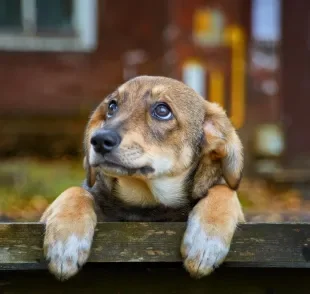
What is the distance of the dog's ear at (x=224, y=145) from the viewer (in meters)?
3.27

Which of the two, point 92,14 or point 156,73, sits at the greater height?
point 92,14

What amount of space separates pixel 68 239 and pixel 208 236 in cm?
49

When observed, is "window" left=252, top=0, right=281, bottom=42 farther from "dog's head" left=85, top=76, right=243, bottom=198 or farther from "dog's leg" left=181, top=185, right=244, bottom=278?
"dog's leg" left=181, top=185, right=244, bottom=278

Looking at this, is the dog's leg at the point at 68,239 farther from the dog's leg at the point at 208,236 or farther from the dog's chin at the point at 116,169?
the dog's leg at the point at 208,236

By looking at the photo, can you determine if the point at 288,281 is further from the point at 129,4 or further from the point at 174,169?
the point at 129,4

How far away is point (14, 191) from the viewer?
9094mm

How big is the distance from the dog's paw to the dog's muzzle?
494mm

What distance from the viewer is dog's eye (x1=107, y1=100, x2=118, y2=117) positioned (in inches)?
136

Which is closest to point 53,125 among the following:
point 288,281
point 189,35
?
point 189,35

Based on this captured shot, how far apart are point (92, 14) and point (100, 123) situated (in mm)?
9164

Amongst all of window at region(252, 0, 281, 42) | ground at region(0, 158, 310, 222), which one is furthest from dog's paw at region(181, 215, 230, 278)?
window at region(252, 0, 281, 42)

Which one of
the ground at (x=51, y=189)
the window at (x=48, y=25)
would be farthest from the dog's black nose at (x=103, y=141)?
the window at (x=48, y=25)

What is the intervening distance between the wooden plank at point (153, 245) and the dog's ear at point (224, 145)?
0.57 meters

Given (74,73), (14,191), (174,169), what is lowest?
(14,191)
